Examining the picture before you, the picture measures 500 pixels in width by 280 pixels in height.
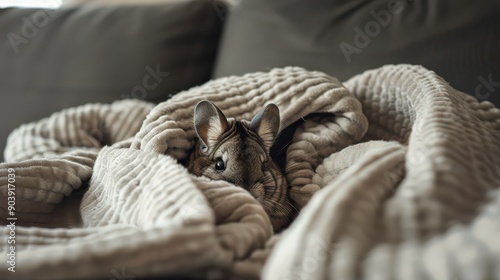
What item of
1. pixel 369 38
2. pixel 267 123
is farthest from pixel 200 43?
pixel 267 123

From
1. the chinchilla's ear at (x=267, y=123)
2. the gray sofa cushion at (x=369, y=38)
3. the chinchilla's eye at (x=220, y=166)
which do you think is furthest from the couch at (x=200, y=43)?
the chinchilla's eye at (x=220, y=166)

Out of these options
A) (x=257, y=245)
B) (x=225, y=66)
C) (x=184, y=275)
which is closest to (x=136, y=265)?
(x=184, y=275)

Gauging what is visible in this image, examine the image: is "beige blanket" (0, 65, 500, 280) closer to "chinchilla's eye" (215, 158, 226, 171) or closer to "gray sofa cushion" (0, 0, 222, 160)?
"chinchilla's eye" (215, 158, 226, 171)

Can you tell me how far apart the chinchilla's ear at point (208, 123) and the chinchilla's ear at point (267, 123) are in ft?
0.20

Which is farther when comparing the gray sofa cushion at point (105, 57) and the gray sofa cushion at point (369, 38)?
the gray sofa cushion at point (105, 57)

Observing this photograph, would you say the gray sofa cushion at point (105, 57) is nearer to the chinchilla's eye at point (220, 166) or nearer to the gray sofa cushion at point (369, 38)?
the gray sofa cushion at point (369, 38)

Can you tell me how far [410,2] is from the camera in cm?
121

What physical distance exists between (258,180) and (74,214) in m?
0.34

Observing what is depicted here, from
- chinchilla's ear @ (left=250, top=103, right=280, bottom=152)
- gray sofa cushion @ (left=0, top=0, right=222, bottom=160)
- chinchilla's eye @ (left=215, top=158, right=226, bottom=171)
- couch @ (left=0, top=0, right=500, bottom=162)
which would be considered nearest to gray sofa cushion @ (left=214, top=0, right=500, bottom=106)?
couch @ (left=0, top=0, right=500, bottom=162)

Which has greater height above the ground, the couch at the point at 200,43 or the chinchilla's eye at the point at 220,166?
the couch at the point at 200,43

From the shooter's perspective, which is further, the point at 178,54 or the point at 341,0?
the point at 178,54

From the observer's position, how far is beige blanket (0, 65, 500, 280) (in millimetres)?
434

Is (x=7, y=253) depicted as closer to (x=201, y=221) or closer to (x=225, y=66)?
(x=201, y=221)

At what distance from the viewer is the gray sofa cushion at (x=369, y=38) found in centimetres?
107
